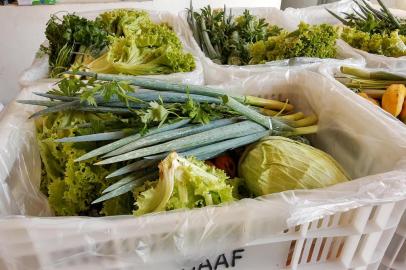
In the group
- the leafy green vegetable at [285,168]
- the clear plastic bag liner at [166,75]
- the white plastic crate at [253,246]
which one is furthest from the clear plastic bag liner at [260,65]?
the white plastic crate at [253,246]

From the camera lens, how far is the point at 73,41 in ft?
4.24

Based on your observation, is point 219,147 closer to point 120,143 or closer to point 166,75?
point 120,143

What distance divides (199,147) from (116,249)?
278mm

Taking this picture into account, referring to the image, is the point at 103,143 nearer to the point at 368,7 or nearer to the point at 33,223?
the point at 33,223

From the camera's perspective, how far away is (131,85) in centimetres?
72

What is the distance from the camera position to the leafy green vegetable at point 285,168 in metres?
0.68

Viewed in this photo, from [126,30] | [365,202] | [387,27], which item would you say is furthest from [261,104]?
[387,27]

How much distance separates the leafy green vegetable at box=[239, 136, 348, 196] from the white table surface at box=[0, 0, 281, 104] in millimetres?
1794

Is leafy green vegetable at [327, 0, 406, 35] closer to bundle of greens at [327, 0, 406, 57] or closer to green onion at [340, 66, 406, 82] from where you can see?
bundle of greens at [327, 0, 406, 57]

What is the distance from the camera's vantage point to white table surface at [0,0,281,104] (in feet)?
7.05

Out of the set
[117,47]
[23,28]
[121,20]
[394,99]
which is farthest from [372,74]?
[23,28]

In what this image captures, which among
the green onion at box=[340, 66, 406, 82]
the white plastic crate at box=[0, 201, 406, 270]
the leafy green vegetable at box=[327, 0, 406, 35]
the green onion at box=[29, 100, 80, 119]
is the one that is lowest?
the white plastic crate at box=[0, 201, 406, 270]

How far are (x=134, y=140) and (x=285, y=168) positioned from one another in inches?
12.7

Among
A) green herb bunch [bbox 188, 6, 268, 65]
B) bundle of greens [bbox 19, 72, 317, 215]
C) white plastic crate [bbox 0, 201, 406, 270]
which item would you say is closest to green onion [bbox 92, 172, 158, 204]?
bundle of greens [bbox 19, 72, 317, 215]
